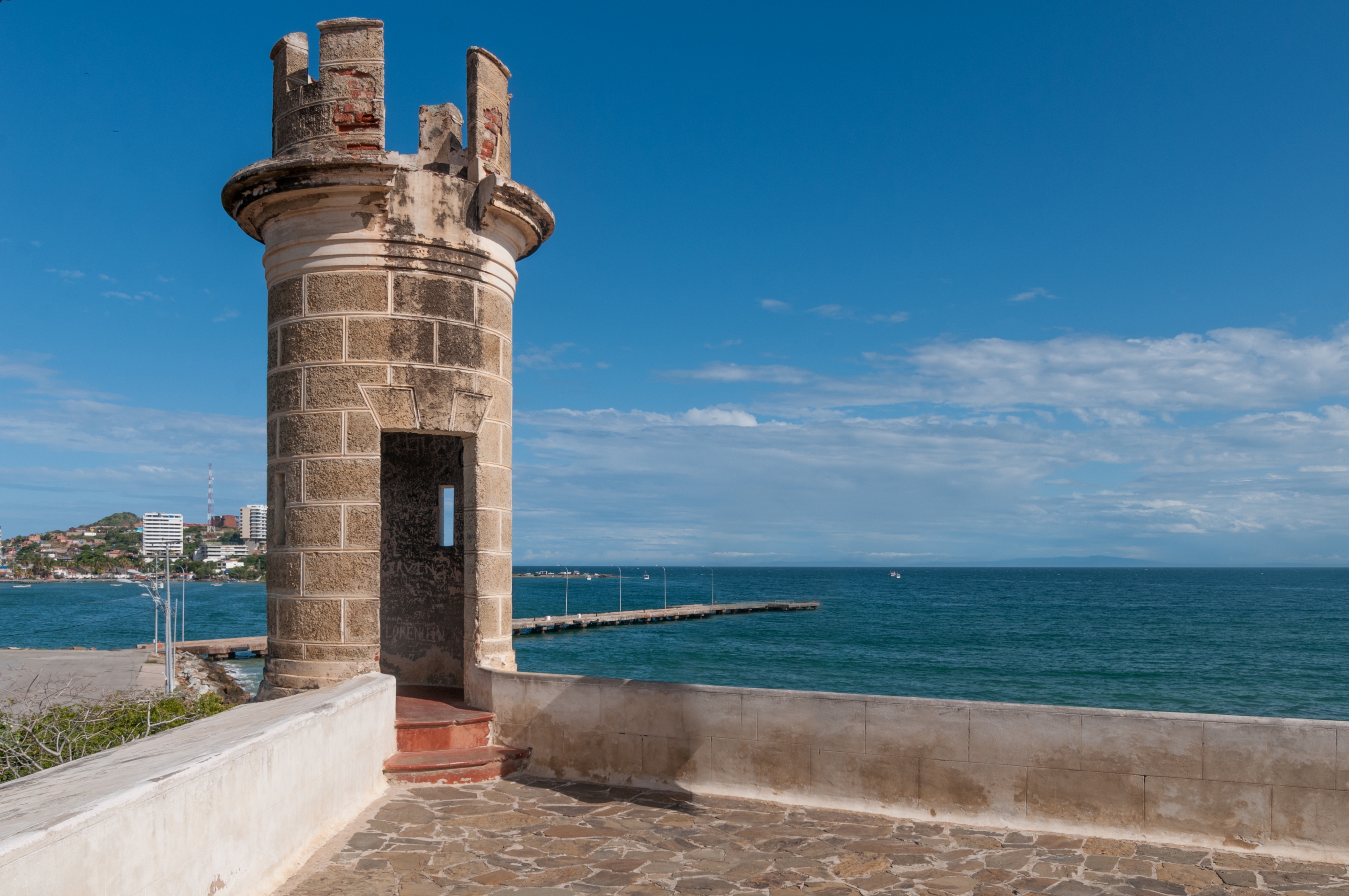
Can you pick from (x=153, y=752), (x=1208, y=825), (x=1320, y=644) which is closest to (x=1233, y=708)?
(x=1320, y=644)

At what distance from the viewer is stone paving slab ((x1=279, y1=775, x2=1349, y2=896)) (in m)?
4.13

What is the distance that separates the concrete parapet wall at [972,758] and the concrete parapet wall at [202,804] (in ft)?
5.31

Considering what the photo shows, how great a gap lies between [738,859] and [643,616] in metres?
60.4

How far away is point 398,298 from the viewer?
666 centimetres

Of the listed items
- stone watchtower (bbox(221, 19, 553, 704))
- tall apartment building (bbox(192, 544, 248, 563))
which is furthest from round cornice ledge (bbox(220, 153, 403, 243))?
tall apartment building (bbox(192, 544, 248, 563))

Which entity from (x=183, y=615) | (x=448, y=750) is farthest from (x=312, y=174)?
(x=183, y=615)

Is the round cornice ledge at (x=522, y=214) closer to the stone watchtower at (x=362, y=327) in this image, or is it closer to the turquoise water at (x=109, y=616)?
the stone watchtower at (x=362, y=327)

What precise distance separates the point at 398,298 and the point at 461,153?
4.39 feet

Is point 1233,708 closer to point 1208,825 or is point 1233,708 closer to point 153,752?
point 1208,825

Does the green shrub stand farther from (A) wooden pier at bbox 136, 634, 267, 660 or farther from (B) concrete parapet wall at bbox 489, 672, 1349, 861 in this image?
(A) wooden pier at bbox 136, 634, 267, 660

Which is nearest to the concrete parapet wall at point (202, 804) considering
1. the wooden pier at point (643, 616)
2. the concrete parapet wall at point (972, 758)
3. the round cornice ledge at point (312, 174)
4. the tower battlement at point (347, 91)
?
the concrete parapet wall at point (972, 758)

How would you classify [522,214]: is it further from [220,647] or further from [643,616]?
[643,616]

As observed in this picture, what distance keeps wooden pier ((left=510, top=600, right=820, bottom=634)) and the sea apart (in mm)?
947

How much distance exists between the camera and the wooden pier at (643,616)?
5584cm
